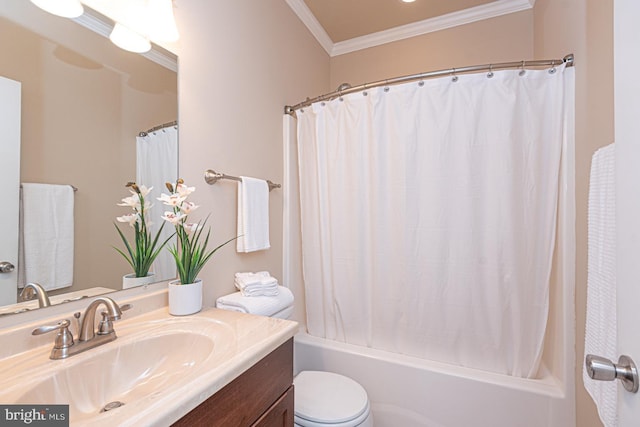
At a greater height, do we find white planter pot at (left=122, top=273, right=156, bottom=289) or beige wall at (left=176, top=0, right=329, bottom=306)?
beige wall at (left=176, top=0, right=329, bottom=306)

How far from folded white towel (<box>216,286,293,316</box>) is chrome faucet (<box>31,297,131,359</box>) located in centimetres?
46

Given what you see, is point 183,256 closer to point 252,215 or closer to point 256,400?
point 252,215

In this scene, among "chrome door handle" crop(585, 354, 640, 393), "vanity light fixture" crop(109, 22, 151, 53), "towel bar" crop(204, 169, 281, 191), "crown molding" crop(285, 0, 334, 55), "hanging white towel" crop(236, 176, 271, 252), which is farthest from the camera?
"crown molding" crop(285, 0, 334, 55)

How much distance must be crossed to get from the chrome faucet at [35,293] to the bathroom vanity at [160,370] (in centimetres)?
4

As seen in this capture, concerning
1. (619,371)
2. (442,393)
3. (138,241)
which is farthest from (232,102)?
(442,393)

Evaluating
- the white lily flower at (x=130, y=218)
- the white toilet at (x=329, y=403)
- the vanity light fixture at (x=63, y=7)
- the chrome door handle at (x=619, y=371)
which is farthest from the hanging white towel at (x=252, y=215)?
the chrome door handle at (x=619, y=371)

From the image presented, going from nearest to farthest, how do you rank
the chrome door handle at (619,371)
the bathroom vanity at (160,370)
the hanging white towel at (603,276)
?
1. the chrome door handle at (619,371)
2. the bathroom vanity at (160,370)
3. the hanging white towel at (603,276)

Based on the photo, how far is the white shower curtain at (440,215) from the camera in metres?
1.41

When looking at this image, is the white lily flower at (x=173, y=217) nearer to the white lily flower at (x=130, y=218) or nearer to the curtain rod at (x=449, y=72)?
the white lily flower at (x=130, y=218)

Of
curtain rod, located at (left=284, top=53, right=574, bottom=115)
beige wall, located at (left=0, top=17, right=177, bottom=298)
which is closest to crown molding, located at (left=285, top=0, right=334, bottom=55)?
curtain rod, located at (left=284, top=53, right=574, bottom=115)

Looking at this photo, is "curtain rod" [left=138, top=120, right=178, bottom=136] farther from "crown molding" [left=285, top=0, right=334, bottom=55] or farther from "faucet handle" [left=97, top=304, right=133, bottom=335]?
"crown molding" [left=285, top=0, right=334, bottom=55]

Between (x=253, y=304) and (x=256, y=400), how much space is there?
1.59 ft

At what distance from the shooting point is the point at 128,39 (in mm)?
1048

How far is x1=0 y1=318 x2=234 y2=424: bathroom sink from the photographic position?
2.11 ft
